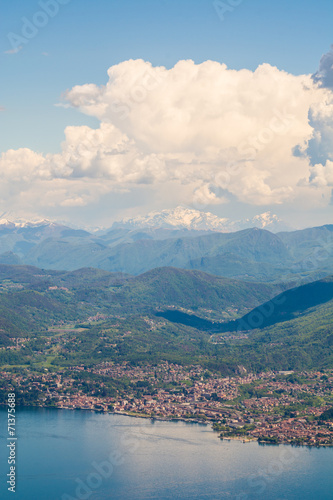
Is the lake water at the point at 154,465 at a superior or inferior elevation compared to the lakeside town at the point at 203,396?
inferior

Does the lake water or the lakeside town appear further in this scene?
the lakeside town

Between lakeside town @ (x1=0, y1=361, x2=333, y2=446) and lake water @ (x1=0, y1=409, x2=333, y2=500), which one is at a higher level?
lakeside town @ (x1=0, y1=361, x2=333, y2=446)

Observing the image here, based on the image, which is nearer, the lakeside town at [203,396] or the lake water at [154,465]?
→ the lake water at [154,465]

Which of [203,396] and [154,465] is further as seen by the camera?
[203,396]

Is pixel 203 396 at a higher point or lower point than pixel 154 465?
higher

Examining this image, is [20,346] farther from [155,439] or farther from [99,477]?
[99,477]
